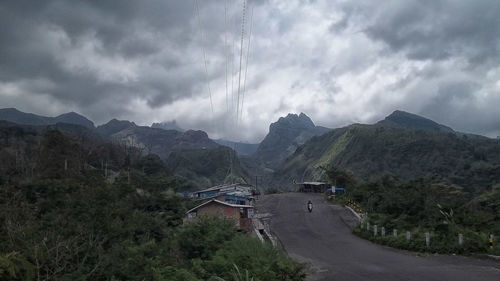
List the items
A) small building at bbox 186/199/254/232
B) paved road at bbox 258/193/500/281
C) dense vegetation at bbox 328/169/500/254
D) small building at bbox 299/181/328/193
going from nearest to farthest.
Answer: paved road at bbox 258/193/500/281 → dense vegetation at bbox 328/169/500/254 → small building at bbox 186/199/254/232 → small building at bbox 299/181/328/193

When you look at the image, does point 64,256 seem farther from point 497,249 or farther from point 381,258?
point 497,249

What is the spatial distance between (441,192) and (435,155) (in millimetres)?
77918

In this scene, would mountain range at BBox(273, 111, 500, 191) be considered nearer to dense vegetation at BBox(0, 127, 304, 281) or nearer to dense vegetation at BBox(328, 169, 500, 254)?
dense vegetation at BBox(328, 169, 500, 254)

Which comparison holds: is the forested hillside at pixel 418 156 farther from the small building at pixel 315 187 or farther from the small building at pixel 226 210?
the small building at pixel 226 210

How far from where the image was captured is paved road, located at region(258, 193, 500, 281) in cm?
1433

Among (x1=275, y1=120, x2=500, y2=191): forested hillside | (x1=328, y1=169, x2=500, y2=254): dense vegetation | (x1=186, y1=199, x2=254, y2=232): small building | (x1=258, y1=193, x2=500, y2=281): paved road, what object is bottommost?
(x1=258, y1=193, x2=500, y2=281): paved road

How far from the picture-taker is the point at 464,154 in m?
98.8

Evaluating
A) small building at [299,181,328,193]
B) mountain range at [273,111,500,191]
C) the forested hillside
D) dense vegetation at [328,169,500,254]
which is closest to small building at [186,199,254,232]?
dense vegetation at [328,169,500,254]

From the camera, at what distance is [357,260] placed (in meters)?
17.7

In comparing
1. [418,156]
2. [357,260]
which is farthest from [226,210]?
[418,156]

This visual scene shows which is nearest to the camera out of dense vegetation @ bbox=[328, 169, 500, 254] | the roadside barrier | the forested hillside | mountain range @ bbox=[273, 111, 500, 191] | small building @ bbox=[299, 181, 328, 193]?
the roadside barrier

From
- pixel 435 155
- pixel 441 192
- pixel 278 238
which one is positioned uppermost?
pixel 435 155

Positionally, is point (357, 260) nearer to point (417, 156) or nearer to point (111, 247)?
point (111, 247)

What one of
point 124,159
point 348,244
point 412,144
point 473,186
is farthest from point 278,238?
point 412,144
